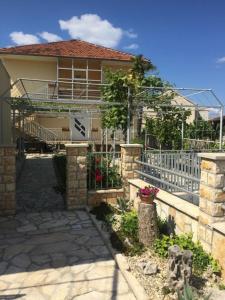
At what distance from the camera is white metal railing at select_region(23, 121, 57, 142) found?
68.9 ft

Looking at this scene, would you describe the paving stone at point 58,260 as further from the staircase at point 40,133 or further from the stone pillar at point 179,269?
the staircase at point 40,133

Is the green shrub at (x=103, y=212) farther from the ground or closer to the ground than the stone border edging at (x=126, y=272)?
farther from the ground

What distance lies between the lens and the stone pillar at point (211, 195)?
4.51m

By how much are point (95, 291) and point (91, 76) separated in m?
21.5

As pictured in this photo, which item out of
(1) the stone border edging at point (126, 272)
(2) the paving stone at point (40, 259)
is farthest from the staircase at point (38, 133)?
(2) the paving stone at point (40, 259)

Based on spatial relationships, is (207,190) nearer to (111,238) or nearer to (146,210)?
(146,210)

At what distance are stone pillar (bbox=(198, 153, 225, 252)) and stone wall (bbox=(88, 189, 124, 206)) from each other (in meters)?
3.33

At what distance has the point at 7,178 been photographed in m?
6.94

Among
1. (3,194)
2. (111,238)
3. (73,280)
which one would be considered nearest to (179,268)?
(73,280)

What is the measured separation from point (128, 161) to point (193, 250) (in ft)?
11.4

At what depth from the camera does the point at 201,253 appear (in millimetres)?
4656

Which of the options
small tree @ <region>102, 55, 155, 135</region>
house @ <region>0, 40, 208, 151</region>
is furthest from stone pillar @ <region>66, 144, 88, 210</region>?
house @ <region>0, 40, 208, 151</region>

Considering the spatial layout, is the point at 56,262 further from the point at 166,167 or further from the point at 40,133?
the point at 40,133

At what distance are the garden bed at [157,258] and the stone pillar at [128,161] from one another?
1501 millimetres
